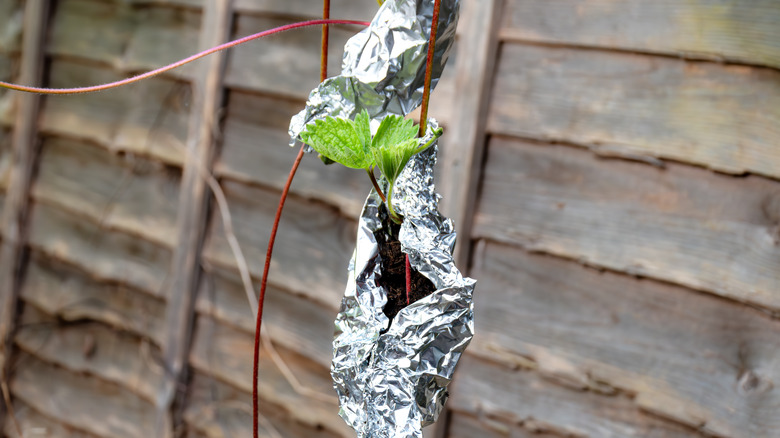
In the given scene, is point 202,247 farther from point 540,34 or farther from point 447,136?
point 540,34

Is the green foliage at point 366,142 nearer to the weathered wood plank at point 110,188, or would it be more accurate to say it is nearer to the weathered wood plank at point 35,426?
the weathered wood plank at point 110,188

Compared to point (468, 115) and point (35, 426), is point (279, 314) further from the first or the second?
point (35, 426)

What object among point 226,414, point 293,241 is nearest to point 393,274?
point 293,241

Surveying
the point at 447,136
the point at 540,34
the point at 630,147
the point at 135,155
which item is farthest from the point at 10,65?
the point at 630,147

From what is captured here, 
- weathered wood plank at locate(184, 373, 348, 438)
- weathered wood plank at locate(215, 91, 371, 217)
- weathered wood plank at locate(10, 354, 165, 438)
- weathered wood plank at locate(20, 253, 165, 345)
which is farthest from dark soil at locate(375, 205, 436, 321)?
weathered wood plank at locate(10, 354, 165, 438)

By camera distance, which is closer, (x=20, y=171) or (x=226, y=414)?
(x=226, y=414)

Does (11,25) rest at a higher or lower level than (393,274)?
higher

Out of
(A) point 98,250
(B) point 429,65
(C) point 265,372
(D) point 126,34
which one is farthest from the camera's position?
(A) point 98,250

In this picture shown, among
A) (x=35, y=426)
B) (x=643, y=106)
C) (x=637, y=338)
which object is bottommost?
(x=35, y=426)
